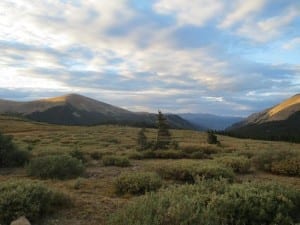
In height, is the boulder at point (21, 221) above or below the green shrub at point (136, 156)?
below

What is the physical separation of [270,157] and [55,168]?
30.3ft

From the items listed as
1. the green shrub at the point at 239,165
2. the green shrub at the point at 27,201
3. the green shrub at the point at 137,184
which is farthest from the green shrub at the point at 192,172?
the green shrub at the point at 27,201

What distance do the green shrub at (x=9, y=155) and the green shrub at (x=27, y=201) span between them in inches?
328

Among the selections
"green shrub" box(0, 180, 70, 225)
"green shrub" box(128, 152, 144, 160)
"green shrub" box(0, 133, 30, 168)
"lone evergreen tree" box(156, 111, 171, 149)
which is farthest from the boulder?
"lone evergreen tree" box(156, 111, 171, 149)

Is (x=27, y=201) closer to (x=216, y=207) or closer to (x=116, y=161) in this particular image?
(x=216, y=207)

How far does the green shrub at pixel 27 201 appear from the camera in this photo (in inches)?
294

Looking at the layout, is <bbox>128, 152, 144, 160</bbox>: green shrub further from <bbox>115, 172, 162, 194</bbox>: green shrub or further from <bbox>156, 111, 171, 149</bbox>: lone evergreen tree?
<bbox>115, 172, 162, 194</bbox>: green shrub

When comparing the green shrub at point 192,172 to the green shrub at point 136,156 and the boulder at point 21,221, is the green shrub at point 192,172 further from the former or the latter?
the green shrub at point 136,156

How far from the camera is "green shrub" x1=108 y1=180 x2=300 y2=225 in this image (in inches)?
238

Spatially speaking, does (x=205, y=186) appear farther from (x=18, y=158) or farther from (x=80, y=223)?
(x=18, y=158)

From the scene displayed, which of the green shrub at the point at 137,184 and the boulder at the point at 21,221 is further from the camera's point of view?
the green shrub at the point at 137,184

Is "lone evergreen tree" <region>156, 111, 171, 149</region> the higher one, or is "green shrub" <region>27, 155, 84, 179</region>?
"lone evergreen tree" <region>156, 111, 171, 149</region>

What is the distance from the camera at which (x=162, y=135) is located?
25.2 meters

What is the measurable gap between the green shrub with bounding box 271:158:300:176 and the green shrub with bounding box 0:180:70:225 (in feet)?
30.6
